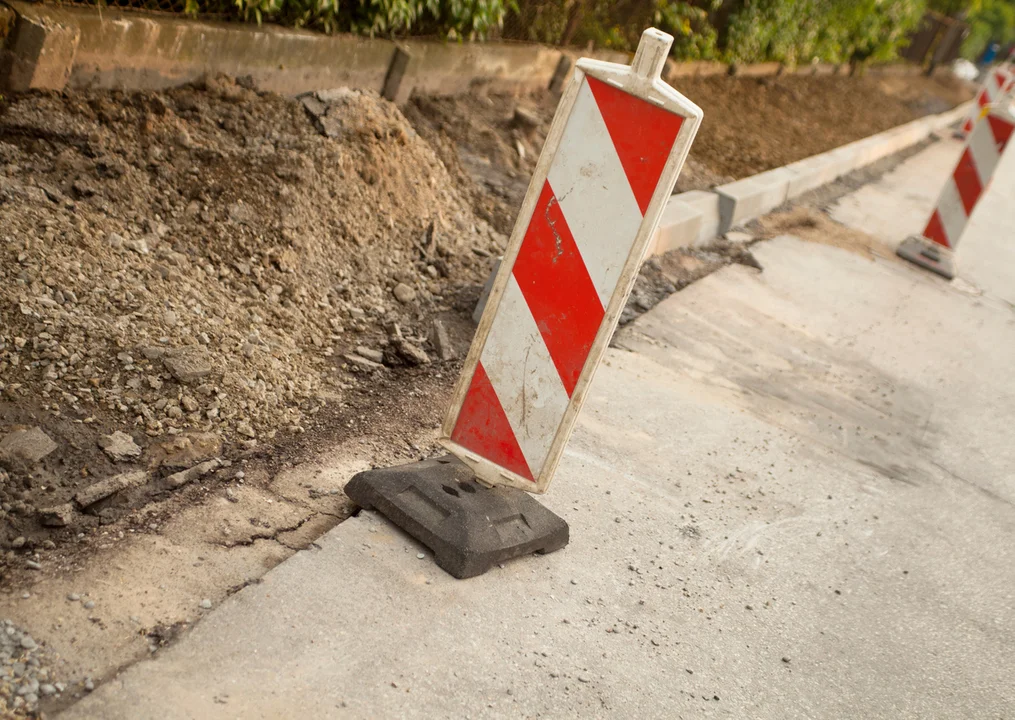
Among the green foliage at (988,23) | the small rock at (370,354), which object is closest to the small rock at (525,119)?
the small rock at (370,354)

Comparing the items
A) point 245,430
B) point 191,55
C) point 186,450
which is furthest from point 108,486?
point 191,55

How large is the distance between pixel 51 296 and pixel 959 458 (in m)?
4.09

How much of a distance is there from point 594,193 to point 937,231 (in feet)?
22.2

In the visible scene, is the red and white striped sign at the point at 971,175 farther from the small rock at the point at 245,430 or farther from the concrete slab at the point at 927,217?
the small rock at the point at 245,430

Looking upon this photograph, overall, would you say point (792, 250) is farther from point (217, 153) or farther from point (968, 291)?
point (217, 153)

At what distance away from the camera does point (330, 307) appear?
418 centimetres

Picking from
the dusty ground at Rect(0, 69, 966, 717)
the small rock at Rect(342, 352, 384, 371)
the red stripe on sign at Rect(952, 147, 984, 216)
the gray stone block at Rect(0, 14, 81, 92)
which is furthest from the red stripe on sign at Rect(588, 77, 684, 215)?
the red stripe on sign at Rect(952, 147, 984, 216)

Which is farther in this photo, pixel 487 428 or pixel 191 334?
pixel 191 334

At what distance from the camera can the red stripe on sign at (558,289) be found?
2.82 metres

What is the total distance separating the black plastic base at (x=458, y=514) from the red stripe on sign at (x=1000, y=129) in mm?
6669

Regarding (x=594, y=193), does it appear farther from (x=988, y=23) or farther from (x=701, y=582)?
(x=988, y=23)

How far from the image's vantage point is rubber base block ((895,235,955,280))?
828 cm

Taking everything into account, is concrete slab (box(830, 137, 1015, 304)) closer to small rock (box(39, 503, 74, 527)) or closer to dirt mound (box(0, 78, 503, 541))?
dirt mound (box(0, 78, 503, 541))

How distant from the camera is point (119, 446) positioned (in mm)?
2965
